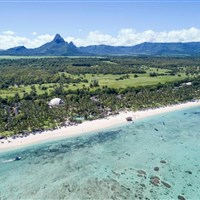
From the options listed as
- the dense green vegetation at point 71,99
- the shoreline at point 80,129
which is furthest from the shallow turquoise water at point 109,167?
the dense green vegetation at point 71,99

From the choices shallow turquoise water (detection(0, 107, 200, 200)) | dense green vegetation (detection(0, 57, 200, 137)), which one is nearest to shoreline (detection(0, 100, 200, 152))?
shallow turquoise water (detection(0, 107, 200, 200))

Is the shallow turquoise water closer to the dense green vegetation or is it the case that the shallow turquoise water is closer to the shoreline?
the shoreline

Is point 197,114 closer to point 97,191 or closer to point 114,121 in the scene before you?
point 114,121

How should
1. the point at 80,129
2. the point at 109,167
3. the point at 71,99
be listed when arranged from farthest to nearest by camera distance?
the point at 71,99
the point at 80,129
the point at 109,167

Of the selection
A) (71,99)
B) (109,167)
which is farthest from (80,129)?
(71,99)

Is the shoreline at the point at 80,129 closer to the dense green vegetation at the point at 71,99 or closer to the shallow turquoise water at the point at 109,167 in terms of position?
the shallow turquoise water at the point at 109,167

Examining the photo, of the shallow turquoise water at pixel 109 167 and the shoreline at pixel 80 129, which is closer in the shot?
the shallow turquoise water at pixel 109 167

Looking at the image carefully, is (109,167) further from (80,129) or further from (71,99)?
(71,99)
